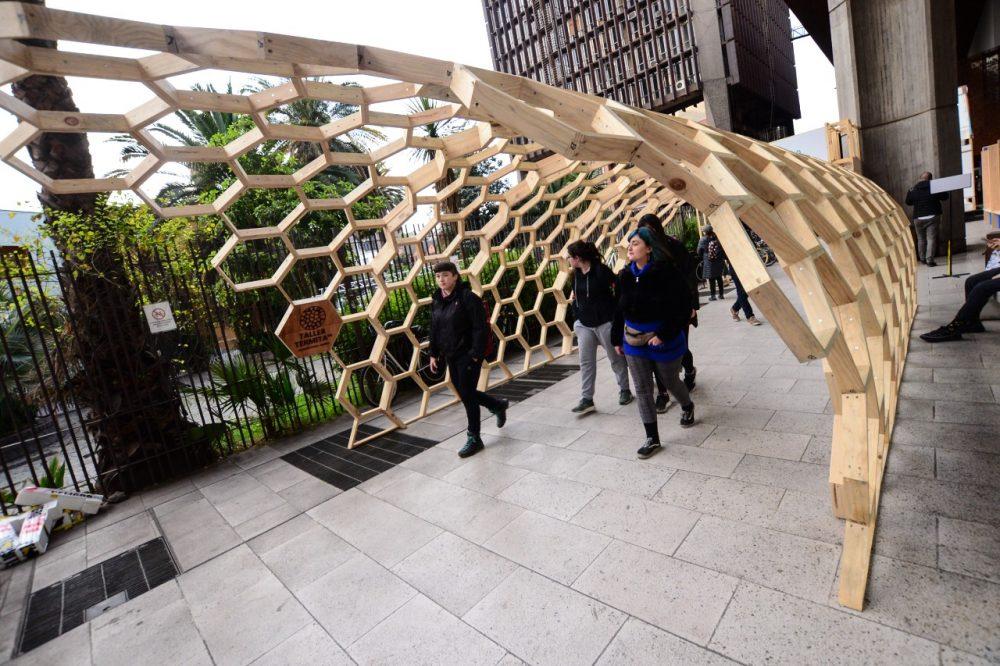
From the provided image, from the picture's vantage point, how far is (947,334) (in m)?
5.04

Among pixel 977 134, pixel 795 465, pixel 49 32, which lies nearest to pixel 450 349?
pixel 795 465

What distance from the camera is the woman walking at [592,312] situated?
4.73 metres

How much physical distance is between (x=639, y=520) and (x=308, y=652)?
1966 mm

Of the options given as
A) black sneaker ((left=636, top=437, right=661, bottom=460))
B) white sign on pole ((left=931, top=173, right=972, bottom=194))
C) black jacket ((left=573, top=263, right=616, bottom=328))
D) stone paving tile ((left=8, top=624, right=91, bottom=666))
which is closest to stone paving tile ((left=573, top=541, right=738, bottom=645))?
black sneaker ((left=636, top=437, right=661, bottom=460))

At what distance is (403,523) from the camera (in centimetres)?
339

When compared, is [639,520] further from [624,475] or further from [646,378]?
[646,378]

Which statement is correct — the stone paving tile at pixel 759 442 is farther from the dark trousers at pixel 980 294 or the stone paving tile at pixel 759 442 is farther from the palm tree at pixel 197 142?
the palm tree at pixel 197 142

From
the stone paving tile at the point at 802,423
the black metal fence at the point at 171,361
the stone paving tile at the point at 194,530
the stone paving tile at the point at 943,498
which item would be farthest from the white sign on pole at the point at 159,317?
the stone paving tile at the point at 943,498

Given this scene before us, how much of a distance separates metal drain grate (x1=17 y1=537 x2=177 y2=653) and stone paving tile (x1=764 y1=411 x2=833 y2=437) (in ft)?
15.6

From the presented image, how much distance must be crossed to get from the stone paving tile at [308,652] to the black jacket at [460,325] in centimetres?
256

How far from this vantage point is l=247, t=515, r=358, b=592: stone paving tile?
2.98 meters

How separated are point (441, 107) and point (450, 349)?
2.14 metres

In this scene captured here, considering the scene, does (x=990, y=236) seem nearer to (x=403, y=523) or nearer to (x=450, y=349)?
(x=450, y=349)

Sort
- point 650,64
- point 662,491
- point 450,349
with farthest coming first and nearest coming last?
point 650,64 → point 450,349 → point 662,491
